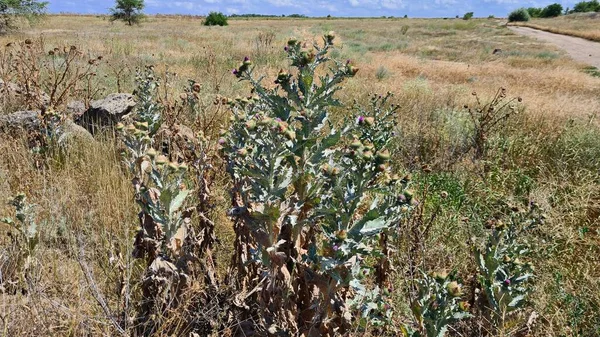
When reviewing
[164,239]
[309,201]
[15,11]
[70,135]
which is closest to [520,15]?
[15,11]

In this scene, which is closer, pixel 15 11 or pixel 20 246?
pixel 20 246

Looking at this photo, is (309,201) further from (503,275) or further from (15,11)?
(15,11)

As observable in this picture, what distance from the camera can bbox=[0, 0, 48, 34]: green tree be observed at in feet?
80.0

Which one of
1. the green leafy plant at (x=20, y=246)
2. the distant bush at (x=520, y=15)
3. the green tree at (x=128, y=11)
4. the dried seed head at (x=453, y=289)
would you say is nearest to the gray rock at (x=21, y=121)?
the green leafy plant at (x=20, y=246)

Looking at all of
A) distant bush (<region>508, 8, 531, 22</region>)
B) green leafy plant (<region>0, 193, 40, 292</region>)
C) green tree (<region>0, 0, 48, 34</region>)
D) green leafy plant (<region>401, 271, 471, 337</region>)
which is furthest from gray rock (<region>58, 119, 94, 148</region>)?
distant bush (<region>508, 8, 531, 22</region>)

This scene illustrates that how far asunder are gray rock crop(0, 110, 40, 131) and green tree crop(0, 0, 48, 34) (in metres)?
23.3

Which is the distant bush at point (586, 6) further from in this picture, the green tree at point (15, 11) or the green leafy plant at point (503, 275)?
the green leafy plant at point (503, 275)

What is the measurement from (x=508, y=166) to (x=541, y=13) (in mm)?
99025

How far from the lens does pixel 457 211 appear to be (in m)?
3.90

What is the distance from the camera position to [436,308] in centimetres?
181

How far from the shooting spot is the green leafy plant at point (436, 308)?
5.80 feet

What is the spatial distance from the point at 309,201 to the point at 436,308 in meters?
0.74

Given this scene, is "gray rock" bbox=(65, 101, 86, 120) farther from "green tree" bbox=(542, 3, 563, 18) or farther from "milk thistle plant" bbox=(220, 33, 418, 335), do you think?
"green tree" bbox=(542, 3, 563, 18)

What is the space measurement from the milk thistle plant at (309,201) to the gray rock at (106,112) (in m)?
3.88
